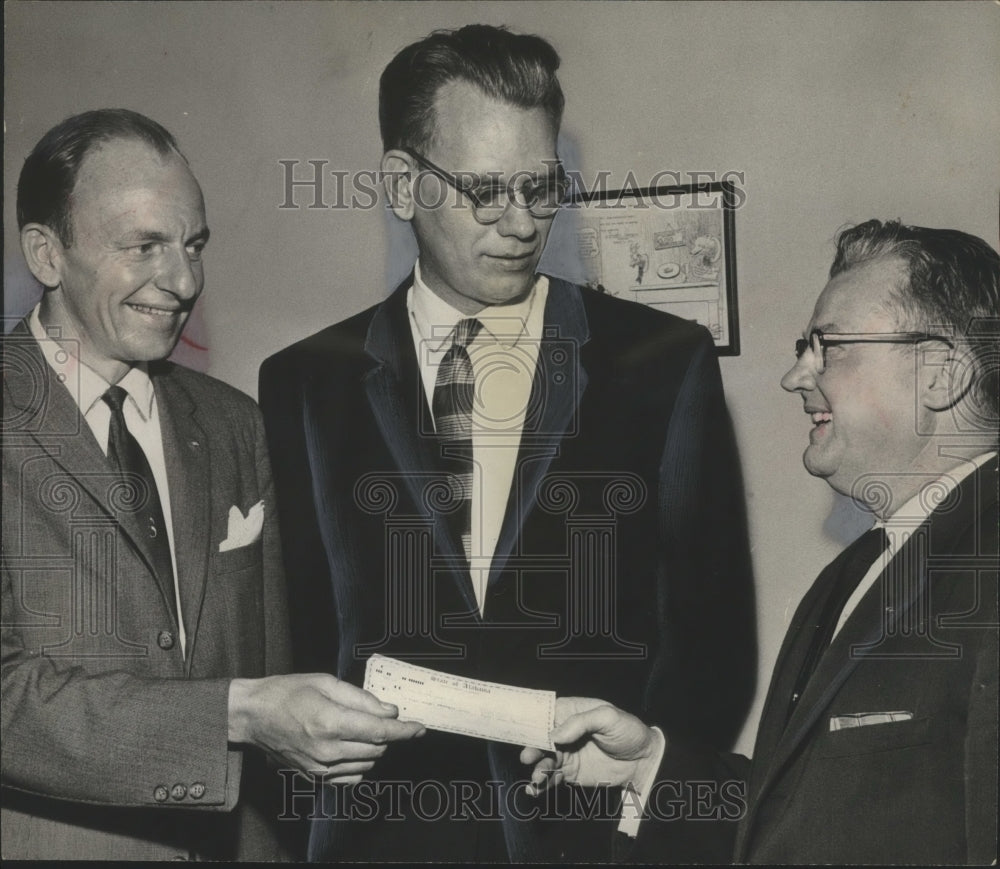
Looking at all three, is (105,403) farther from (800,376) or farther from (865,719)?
(865,719)

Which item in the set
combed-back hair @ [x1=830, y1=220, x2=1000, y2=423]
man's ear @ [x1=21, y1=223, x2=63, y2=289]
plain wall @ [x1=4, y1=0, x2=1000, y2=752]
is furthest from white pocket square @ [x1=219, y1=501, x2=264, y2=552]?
combed-back hair @ [x1=830, y1=220, x2=1000, y2=423]

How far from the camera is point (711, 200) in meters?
2.44

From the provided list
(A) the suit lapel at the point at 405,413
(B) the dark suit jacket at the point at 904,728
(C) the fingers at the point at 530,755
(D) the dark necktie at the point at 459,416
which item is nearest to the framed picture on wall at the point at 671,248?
(D) the dark necktie at the point at 459,416

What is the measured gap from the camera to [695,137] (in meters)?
2.45

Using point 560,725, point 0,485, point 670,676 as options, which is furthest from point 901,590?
point 0,485

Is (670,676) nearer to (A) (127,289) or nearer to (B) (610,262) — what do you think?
(B) (610,262)

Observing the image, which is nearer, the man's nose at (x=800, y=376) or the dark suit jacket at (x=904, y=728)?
the dark suit jacket at (x=904, y=728)

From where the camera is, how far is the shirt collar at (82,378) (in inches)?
94.4

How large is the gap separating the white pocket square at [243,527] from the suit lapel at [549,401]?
0.48 m

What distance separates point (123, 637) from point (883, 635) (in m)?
1.46

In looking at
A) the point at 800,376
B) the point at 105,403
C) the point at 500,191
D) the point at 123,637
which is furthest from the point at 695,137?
the point at 123,637

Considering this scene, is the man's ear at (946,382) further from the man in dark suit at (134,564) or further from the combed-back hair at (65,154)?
the combed-back hair at (65,154)

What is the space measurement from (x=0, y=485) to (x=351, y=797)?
93 centimetres

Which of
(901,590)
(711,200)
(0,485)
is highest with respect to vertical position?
(711,200)
